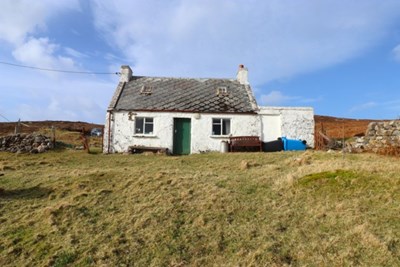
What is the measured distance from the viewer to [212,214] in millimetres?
8609

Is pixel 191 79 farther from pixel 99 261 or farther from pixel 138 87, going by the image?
pixel 99 261

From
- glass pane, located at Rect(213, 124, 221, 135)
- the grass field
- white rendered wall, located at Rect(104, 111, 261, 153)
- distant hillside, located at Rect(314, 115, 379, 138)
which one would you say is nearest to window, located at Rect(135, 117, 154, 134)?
white rendered wall, located at Rect(104, 111, 261, 153)

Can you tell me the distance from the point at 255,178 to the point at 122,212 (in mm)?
5132

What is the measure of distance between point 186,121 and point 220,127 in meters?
2.41

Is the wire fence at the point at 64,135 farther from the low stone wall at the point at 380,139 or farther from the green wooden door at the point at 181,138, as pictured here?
the low stone wall at the point at 380,139

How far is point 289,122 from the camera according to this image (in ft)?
76.3

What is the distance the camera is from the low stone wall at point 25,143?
22.4m

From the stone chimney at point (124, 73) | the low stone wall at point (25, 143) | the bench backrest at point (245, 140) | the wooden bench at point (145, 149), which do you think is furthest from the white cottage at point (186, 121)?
the low stone wall at point (25, 143)

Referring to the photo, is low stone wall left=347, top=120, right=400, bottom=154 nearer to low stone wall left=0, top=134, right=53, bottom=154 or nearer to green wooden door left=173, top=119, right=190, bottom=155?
green wooden door left=173, top=119, right=190, bottom=155

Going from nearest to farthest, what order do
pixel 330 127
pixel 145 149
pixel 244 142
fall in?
pixel 145 149 < pixel 244 142 < pixel 330 127

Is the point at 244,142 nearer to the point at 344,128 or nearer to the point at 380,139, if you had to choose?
the point at 380,139

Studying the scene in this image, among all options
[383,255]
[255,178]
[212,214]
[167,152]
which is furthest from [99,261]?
[167,152]

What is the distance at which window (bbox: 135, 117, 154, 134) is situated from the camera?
2239cm

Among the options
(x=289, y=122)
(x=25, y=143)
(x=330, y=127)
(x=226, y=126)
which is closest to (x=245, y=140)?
(x=226, y=126)
